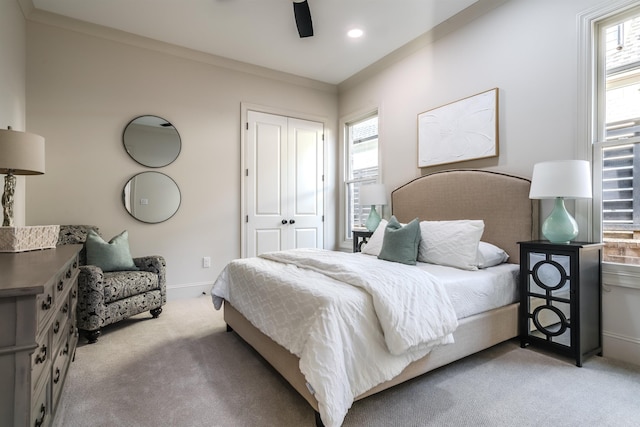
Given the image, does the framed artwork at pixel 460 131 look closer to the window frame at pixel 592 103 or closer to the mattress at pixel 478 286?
the window frame at pixel 592 103

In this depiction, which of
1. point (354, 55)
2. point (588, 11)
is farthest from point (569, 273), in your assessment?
point (354, 55)

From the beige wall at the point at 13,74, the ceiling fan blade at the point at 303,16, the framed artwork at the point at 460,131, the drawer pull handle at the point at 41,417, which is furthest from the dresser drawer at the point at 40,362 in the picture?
the framed artwork at the point at 460,131

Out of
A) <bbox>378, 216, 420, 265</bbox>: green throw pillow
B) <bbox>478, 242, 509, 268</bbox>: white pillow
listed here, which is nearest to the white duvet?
<bbox>378, 216, 420, 265</bbox>: green throw pillow

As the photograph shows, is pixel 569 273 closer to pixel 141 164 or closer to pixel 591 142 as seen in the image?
pixel 591 142

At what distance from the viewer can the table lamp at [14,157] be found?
1809 millimetres

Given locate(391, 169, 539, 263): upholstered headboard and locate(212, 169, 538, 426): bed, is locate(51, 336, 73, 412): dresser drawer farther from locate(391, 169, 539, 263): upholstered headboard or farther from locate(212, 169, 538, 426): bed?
locate(391, 169, 539, 263): upholstered headboard

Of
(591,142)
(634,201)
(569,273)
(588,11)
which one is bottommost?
(569,273)

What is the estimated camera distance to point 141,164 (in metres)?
3.66

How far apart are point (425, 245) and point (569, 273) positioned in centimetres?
98

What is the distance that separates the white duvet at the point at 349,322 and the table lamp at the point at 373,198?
191 centimetres

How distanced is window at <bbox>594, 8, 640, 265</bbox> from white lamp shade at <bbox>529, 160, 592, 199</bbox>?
10.3 inches

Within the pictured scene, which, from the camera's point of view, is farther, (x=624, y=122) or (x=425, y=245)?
(x=425, y=245)

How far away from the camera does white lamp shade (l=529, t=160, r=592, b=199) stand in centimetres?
218

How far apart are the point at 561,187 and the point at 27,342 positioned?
2.86 metres
